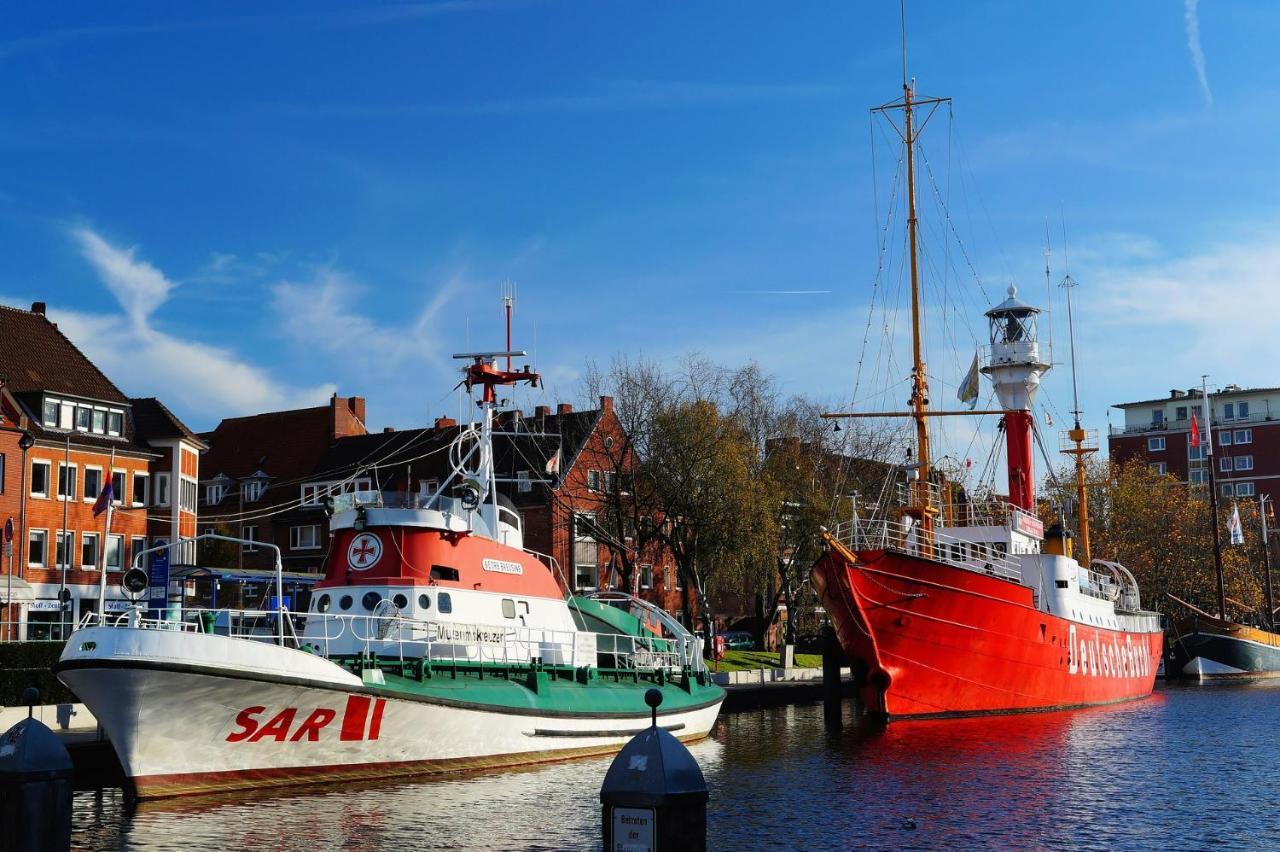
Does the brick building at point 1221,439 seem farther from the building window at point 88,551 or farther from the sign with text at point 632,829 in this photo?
the sign with text at point 632,829

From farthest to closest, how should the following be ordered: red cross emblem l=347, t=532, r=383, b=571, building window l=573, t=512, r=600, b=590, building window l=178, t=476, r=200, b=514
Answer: building window l=573, t=512, r=600, b=590
building window l=178, t=476, r=200, b=514
red cross emblem l=347, t=532, r=383, b=571

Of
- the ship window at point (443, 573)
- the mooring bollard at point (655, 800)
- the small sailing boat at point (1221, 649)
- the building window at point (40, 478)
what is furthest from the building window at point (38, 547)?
the small sailing boat at point (1221, 649)

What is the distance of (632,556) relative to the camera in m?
65.0

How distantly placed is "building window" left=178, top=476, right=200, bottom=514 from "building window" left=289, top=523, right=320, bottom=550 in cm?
1374

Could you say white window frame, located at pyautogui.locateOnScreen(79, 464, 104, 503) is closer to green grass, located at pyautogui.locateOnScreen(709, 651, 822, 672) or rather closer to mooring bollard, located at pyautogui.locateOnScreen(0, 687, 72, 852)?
green grass, located at pyautogui.locateOnScreen(709, 651, 822, 672)

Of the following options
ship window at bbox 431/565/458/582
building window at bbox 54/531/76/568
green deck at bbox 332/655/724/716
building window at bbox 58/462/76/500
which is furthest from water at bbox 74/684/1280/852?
building window at bbox 58/462/76/500

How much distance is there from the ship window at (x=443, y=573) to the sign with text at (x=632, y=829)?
63.9ft

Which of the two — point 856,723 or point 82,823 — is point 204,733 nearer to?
point 82,823

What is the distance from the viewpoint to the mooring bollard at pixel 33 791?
40.0 ft

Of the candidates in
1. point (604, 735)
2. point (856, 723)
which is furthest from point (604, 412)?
point (604, 735)

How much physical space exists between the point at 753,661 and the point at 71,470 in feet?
103

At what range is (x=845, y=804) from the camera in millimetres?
24391

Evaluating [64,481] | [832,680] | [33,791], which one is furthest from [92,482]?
[33,791]

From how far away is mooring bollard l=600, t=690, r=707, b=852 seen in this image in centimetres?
998
